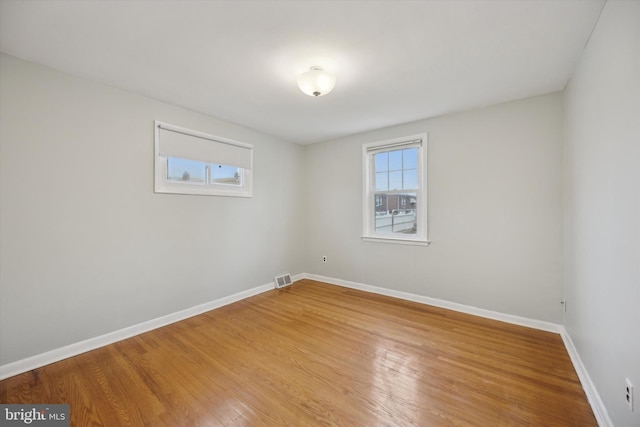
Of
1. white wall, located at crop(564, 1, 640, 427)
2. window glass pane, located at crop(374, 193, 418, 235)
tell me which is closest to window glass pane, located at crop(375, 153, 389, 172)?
window glass pane, located at crop(374, 193, 418, 235)

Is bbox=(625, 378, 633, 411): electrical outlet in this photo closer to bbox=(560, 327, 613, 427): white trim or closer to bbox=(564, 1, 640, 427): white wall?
bbox=(564, 1, 640, 427): white wall

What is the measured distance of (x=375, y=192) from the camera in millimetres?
3988

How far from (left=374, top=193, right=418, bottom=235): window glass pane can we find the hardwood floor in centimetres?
Answer: 133

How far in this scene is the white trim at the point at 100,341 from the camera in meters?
1.98

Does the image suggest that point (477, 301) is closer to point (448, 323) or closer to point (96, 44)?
point (448, 323)

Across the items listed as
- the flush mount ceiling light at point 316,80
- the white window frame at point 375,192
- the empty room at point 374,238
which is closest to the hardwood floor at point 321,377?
the empty room at point 374,238

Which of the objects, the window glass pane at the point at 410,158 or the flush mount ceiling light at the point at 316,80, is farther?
the window glass pane at the point at 410,158

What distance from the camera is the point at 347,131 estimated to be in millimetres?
3943

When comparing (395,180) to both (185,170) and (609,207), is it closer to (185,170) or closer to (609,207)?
(609,207)

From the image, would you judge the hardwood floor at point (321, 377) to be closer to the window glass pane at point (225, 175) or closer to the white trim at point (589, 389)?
the white trim at point (589, 389)

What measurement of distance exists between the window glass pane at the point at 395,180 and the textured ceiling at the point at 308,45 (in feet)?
3.73

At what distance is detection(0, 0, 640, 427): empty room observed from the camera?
1.54m

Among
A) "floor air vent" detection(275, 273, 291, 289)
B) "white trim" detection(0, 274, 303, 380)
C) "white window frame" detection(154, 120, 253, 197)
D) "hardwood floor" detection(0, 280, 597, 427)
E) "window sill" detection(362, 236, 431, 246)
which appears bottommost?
"hardwood floor" detection(0, 280, 597, 427)

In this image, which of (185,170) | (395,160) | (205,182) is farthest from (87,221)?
(395,160)
